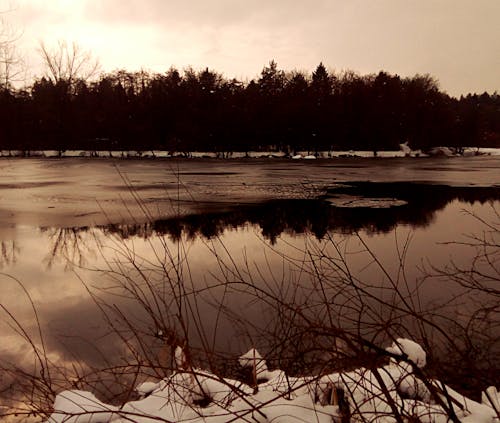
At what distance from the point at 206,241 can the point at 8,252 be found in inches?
158

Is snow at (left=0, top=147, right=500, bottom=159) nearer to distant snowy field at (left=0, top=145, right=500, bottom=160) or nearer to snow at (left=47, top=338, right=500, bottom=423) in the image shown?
distant snowy field at (left=0, top=145, right=500, bottom=160)

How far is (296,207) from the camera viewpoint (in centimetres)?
1389

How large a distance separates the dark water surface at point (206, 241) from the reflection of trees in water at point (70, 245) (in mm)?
25

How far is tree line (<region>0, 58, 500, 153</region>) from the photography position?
53406mm

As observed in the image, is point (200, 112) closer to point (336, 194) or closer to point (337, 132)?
point (337, 132)

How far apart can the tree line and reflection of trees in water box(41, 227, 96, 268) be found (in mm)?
43175

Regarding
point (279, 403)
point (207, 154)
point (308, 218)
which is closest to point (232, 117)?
point (207, 154)

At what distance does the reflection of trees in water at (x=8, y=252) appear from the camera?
25.4ft

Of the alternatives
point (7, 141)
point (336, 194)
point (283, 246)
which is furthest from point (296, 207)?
point (7, 141)

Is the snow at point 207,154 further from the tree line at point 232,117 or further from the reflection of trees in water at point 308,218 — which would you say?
the reflection of trees in water at point 308,218

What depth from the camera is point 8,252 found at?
8.35m

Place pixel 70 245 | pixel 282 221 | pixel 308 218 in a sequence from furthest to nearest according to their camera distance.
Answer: pixel 308 218 → pixel 282 221 → pixel 70 245

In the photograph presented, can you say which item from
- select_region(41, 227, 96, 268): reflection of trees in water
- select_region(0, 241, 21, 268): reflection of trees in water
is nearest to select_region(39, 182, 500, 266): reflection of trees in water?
select_region(41, 227, 96, 268): reflection of trees in water

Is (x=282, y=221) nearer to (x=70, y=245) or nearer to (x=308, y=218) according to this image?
(x=308, y=218)
